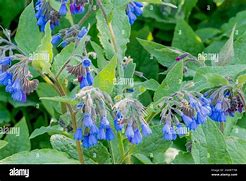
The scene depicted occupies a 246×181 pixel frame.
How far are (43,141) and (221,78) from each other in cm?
98

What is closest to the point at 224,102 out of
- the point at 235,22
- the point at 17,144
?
the point at 17,144

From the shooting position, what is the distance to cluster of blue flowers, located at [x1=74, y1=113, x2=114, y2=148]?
149cm

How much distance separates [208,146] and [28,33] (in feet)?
2.04

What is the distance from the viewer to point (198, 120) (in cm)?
156

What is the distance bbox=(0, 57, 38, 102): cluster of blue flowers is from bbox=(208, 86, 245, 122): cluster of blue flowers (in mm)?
485

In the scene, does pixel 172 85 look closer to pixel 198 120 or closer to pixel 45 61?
pixel 198 120

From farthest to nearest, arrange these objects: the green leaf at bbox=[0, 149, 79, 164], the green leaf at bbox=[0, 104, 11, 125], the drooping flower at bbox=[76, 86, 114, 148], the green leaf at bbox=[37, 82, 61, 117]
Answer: the green leaf at bbox=[0, 104, 11, 125]
the green leaf at bbox=[37, 82, 61, 117]
the green leaf at bbox=[0, 149, 79, 164]
the drooping flower at bbox=[76, 86, 114, 148]

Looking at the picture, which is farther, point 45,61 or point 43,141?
point 43,141

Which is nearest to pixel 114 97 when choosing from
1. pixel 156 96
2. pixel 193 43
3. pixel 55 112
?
pixel 156 96

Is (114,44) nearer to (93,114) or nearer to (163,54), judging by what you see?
(163,54)

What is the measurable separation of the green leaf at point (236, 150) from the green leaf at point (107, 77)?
434 millimetres

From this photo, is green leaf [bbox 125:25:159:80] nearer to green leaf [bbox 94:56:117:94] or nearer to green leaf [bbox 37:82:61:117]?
green leaf [bbox 37:82:61:117]

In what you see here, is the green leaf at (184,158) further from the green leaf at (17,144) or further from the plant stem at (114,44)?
the green leaf at (17,144)

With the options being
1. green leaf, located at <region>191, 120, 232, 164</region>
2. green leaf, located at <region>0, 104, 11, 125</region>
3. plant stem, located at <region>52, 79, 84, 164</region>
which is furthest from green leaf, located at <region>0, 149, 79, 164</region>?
green leaf, located at <region>0, 104, 11, 125</region>
